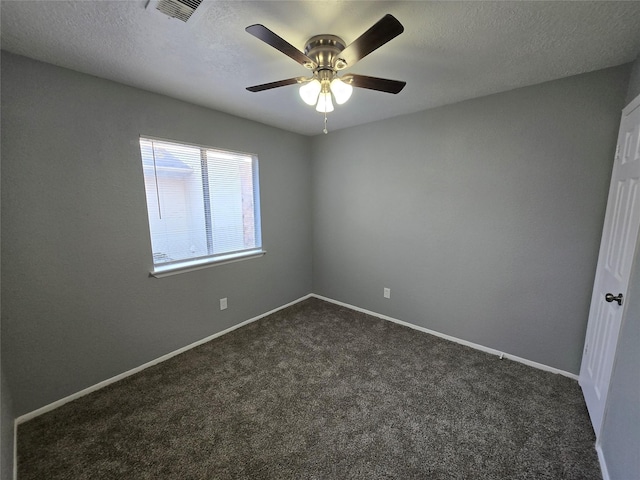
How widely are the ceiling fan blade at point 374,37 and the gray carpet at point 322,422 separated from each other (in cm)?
215

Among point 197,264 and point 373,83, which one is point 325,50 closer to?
point 373,83

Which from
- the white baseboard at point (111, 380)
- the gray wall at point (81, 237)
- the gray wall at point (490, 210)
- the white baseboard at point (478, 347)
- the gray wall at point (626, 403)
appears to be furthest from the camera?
the white baseboard at point (478, 347)

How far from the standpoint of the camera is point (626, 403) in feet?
4.10

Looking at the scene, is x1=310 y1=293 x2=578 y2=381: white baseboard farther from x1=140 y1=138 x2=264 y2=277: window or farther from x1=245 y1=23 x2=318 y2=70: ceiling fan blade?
x1=245 y1=23 x2=318 y2=70: ceiling fan blade

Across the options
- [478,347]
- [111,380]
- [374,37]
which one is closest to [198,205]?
[111,380]

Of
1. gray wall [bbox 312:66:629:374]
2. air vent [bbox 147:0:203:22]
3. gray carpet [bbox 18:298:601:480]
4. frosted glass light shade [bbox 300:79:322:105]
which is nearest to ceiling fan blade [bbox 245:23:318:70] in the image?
frosted glass light shade [bbox 300:79:322:105]

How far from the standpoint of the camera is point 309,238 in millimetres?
3867

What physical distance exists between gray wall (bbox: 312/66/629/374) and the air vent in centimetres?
219

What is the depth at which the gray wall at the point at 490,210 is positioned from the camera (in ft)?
6.48

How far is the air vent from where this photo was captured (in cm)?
117

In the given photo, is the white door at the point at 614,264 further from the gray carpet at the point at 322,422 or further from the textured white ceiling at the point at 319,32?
the textured white ceiling at the point at 319,32

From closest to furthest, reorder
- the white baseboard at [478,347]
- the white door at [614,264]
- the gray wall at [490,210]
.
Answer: the white door at [614,264], the gray wall at [490,210], the white baseboard at [478,347]

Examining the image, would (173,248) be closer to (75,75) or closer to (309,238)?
(75,75)

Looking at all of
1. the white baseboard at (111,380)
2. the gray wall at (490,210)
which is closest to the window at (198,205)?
the white baseboard at (111,380)
